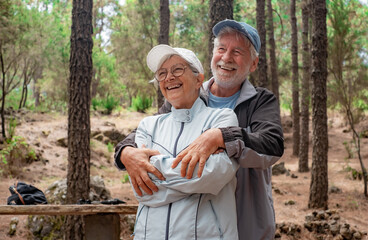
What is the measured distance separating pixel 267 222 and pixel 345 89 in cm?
684

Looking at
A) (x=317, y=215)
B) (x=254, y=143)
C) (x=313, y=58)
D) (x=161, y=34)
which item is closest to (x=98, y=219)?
(x=254, y=143)

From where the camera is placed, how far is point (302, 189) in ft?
28.6

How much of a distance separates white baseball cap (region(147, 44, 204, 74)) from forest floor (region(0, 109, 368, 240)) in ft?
16.1

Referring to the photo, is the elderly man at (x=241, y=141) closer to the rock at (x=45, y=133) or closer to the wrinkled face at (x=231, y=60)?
the wrinkled face at (x=231, y=60)


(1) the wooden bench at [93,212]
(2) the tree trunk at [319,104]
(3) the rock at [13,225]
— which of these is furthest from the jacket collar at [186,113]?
(2) the tree trunk at [319,104]

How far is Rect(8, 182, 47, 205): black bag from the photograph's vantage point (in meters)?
2.89

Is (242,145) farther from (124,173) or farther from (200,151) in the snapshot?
(124,173)

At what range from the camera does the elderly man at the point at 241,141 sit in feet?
5.09

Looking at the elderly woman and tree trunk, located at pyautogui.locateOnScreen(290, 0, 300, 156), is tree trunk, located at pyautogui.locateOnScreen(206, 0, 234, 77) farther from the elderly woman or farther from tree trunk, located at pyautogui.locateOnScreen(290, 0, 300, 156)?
tree trunk, located at pyautogui.locateOnScreen(290, 0, 300, 156)

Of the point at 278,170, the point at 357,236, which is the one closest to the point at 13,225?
the point at 357,236

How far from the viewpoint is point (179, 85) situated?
1783mm

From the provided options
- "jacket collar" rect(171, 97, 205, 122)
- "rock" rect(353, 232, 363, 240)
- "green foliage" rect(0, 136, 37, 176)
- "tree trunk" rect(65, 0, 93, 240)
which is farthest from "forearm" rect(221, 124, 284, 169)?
"green foliage" rect(0, 136, 37, 176)

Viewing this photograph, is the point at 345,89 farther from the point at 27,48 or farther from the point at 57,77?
the point at 57,77

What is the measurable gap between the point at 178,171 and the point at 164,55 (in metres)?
0.59
